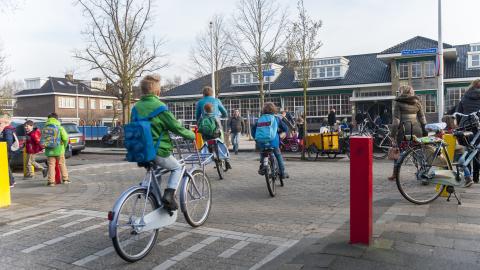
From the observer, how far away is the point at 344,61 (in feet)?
136

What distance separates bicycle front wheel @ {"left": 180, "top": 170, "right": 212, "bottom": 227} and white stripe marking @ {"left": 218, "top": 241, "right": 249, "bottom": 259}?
2.66 ft

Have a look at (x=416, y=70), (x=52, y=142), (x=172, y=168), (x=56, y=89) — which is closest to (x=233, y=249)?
(x=172, y=168)

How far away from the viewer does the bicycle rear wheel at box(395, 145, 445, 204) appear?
19.7 feet

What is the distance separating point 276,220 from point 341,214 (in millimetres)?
951

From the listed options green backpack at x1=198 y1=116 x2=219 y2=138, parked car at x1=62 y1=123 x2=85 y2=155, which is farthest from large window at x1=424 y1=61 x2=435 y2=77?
green backpack at x1=198 y1=116 x2=219 y2=138

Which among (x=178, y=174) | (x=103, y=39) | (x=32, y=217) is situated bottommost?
(x=32, y=217)

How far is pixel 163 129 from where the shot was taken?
463cm

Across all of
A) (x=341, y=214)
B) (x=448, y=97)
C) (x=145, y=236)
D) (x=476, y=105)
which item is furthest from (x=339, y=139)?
(x=448, y=97)

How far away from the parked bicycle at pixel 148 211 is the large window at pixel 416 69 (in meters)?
35.1

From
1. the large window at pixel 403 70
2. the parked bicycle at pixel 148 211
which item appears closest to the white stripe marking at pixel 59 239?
the parked bicycle at pixel 148 211

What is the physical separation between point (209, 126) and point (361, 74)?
34324 mm

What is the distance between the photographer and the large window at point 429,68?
35.7 meters

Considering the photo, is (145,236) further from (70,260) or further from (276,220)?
(276,220)

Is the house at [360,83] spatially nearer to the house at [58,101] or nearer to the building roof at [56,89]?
the house at [58,101]
